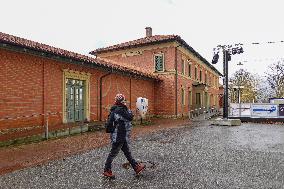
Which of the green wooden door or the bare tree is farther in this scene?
the bare tree

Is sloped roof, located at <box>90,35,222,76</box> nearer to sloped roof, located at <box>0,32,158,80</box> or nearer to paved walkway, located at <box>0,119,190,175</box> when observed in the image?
sloped roof, located at <box>0,32,158,80</box>

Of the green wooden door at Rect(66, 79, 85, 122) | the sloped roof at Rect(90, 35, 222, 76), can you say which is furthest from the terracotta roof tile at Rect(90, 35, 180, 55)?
the green wooden door at Rect(66, 79, 85, 122)

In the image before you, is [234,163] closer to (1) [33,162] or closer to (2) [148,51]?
(1) [33,162]

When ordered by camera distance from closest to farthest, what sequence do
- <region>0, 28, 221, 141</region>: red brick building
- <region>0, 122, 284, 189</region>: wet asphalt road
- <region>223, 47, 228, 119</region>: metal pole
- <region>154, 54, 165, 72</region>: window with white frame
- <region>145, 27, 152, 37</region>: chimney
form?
<region>0, 122, 284, 189</region>: wet asphalt road < <region>0, 28, 221, 141</region>: red brick building < <region>223, 47, 228, 119</region>: metal pole < <region>154, 54, 165, 72</region>: window with white frame < <region>145, 27, 152, 37</region>: chimney

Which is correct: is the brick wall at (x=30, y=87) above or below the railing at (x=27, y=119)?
above

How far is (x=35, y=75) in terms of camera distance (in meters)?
11.6

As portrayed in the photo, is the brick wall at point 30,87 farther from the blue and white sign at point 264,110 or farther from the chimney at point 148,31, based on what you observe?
the chimney at point 148,31

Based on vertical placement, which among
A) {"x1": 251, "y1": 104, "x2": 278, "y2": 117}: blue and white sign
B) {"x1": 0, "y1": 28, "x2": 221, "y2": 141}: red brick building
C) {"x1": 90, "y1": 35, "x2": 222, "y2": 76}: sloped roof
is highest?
{"x1": 90, "y1": 35, "x2": 222, "y2": 76}: sloped roof

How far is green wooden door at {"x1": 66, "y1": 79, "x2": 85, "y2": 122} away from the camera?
550 inches

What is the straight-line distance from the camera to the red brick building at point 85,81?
10656 millimetres

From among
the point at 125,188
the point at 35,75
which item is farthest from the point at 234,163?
the point at 35,75

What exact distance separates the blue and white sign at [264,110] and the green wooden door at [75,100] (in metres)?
13.7

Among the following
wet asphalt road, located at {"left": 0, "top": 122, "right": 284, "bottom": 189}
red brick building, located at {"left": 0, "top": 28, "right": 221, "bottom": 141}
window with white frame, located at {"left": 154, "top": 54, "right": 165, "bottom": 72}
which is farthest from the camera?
window with white frame, located at {"left": 154, "top": 54, "right": 165, "bottom": 72}

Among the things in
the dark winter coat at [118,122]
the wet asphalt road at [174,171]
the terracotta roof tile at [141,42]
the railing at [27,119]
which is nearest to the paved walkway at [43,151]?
the wet asphalt road at [174,171]
